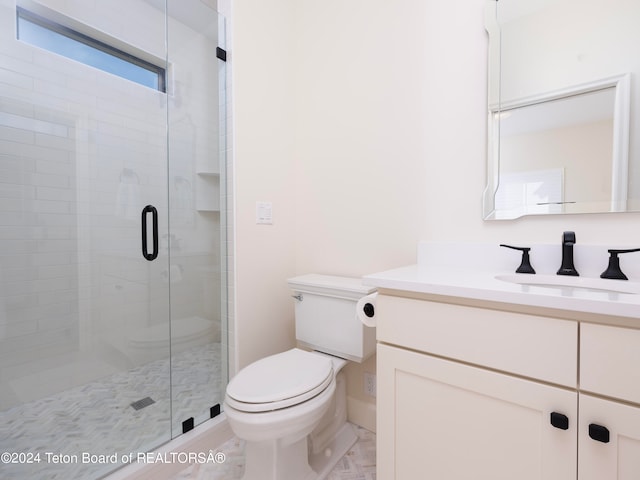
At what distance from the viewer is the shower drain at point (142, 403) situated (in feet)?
4.78

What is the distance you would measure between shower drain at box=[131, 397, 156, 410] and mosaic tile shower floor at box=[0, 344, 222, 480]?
0.02 meters

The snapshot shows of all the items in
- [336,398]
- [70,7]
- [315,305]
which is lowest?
[336,398]

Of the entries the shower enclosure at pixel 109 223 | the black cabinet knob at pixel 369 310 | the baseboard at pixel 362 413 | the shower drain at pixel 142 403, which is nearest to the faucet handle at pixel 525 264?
the black cabinet knob at pixel 369 310

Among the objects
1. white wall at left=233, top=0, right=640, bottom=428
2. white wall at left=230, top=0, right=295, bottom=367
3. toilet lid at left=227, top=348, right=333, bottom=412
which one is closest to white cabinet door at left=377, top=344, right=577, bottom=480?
toilet lid at left=227, top=348, right=333, bottom=412

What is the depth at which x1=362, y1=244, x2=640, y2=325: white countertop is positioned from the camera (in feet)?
1.87

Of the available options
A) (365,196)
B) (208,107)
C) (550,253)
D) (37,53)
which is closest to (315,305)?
(365,196)

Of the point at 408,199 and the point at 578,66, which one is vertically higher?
the point at 578,66

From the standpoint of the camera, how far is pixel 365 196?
1.45 metres

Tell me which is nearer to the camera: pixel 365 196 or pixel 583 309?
pixel 583 309

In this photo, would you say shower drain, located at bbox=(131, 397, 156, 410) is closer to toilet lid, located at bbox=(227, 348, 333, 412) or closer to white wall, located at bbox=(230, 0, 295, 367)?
white wall, located at bbox=(230, 0, 295, 367)

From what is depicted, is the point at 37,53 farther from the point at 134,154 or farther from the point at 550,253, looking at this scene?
the point at 550,253

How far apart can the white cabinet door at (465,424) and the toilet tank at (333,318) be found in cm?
37

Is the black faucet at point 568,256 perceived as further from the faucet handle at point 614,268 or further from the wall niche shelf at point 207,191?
the wall niche shelf at point 207,191

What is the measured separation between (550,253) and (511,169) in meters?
0.34
